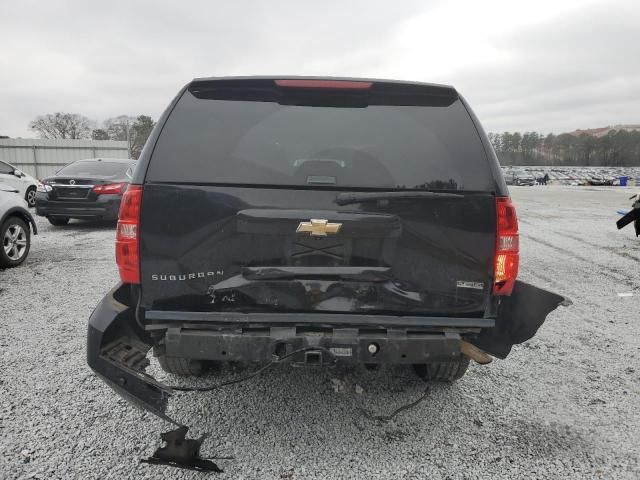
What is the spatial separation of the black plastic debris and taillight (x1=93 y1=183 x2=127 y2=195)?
344 inches

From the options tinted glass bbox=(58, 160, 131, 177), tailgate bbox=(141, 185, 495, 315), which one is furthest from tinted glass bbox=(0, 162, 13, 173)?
tailgate bbox=(141, 185, 495, 315)

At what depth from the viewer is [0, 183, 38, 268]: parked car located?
6539 mm

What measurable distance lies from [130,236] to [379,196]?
1321 mm

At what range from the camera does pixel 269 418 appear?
9.52 feet

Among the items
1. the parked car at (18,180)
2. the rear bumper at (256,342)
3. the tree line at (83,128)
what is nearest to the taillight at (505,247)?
the rear bumper at (256,342)

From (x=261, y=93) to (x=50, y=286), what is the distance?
475 cm

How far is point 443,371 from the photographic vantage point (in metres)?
3.13

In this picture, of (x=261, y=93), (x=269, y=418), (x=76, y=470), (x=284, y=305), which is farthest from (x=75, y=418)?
(x=261, y=93)

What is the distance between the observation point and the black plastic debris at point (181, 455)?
2316mm

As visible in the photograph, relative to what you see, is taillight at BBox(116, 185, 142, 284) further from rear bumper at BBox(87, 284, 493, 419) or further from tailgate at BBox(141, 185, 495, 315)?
rear bumper at BBox(87, 284, 493, 419)

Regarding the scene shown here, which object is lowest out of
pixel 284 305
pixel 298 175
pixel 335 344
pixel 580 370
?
pixel 580 370

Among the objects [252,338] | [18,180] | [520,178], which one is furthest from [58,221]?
[520,178]

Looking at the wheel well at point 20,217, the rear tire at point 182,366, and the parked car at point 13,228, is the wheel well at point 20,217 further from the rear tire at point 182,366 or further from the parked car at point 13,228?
the rear tire at point 182,366

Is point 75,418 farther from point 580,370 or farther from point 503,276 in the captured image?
point 580,370
